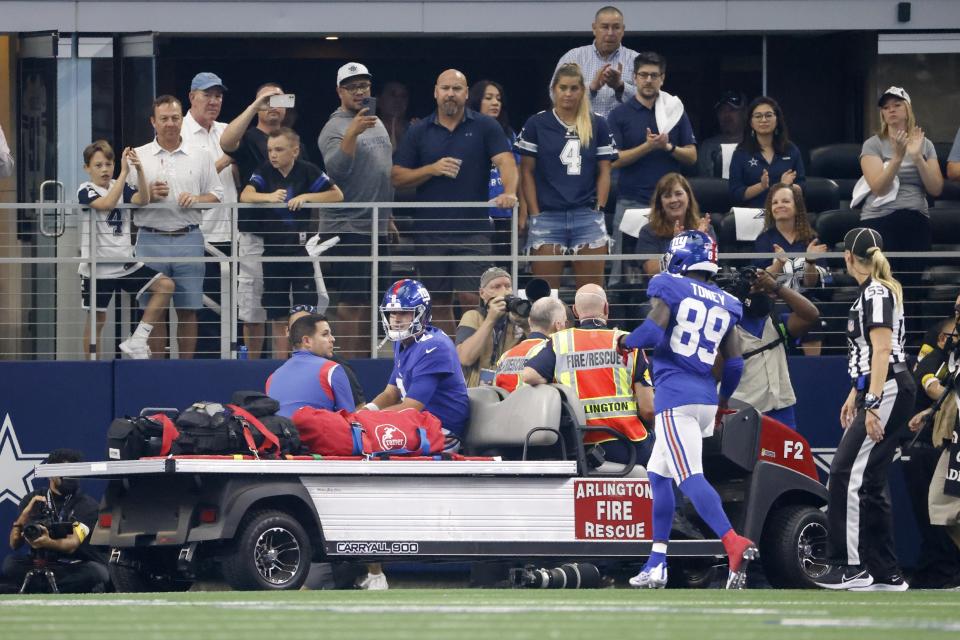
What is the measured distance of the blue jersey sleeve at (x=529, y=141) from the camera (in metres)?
14.4

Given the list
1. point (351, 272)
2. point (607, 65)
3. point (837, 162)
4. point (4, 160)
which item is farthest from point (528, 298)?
point (837, 162)

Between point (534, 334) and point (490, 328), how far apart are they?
0.74 m

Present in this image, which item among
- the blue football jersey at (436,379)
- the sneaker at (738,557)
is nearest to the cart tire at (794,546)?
the sneaker at (738,557)

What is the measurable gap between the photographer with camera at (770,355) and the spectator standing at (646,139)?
1.60m

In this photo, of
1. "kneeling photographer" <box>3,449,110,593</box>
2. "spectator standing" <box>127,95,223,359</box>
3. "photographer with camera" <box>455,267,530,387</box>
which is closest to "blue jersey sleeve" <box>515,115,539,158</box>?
"photographer with camera" <box>455,267,530,387</box>

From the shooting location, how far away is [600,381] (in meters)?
11.9

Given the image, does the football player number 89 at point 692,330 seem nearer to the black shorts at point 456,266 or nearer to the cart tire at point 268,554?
the cart tire at point 268,554

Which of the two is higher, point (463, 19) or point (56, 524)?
point (463, 19)

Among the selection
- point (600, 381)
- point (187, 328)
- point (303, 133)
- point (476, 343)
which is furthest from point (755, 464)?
point (303, 133)

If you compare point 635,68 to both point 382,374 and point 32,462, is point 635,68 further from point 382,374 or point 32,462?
point 32,462

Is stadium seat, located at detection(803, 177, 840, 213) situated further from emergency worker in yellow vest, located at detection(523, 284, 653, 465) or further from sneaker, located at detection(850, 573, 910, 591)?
sneaker, located at detection(850, 573, 910, 591)

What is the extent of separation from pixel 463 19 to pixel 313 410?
6.70 meters

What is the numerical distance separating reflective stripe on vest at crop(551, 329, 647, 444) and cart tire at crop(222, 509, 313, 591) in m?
2.11

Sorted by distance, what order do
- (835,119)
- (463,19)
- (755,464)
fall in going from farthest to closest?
1. (835,119)
2. (463,19)
3. (755,464)
